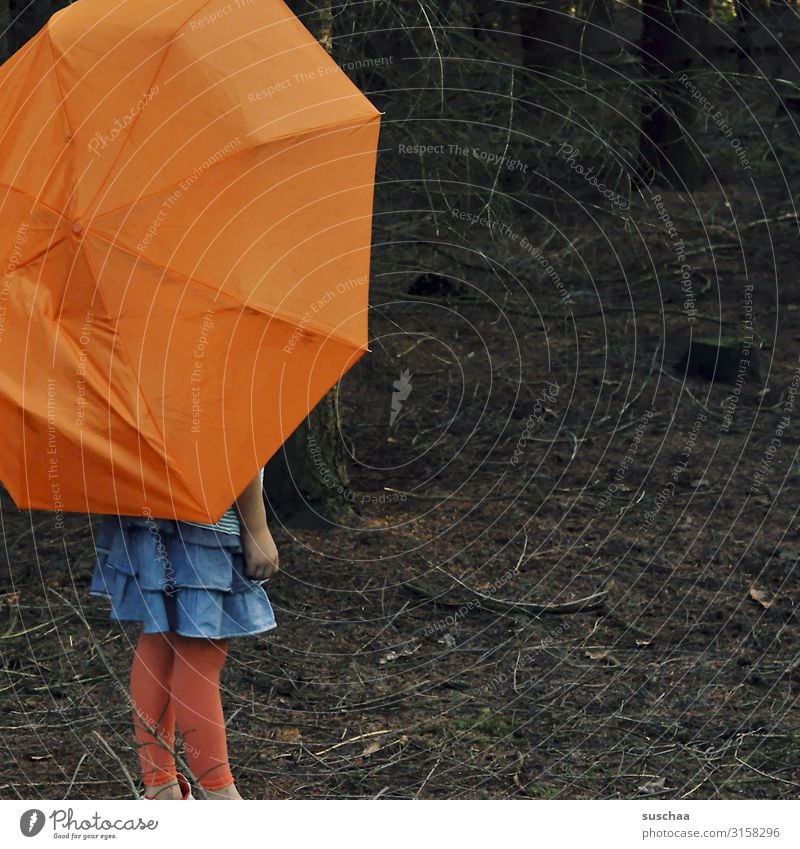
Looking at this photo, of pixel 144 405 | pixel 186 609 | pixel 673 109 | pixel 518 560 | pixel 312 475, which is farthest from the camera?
pixel 673 109

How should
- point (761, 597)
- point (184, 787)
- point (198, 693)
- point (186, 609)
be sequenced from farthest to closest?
point (761, 597) → point (184, 787) → point (198, 693) → point (186, 609)

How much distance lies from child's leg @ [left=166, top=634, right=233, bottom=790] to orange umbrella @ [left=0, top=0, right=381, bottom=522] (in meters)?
0.44

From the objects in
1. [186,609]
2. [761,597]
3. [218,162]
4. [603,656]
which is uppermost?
[218,162]

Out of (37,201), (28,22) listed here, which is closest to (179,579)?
(37,201)

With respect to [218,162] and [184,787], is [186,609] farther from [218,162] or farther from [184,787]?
[218,162]

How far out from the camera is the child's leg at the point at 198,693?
3.52 m

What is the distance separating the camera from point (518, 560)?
18.3ft

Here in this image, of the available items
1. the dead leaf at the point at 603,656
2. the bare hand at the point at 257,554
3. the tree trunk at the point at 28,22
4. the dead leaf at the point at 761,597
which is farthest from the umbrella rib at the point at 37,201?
the tree trunk at the point at 28,22

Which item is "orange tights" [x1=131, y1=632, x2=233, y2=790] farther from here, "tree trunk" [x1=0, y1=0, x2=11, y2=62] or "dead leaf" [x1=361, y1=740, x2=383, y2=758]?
"tree trunk" [x1=0, y1=0, x2=11, y2=62]

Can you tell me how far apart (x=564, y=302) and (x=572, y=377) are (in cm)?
83

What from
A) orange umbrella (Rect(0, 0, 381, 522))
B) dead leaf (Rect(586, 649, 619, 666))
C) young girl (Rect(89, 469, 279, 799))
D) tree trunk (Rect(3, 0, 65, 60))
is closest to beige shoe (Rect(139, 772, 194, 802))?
young girl (Rect(89, 469, 279, 799))

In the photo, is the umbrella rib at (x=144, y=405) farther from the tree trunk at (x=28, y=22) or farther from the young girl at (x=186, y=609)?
the tree trunk at (x=28, y=22)

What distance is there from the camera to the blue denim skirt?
11.1 ft

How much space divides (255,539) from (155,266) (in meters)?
0.71
